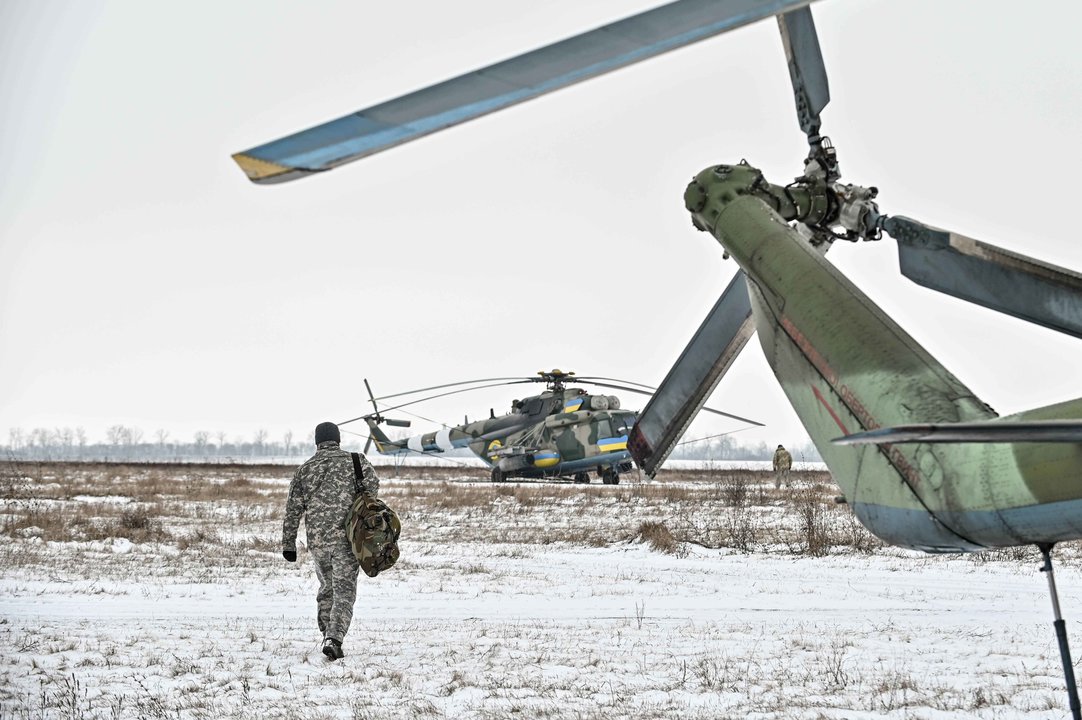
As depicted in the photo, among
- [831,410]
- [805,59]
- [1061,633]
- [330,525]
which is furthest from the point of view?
[330,525]

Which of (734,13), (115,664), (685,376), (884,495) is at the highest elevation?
(734,13)

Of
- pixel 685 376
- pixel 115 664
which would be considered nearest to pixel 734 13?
pixel 685 376

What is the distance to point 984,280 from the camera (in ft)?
12.1

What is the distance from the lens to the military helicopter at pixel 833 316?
7.66 ft

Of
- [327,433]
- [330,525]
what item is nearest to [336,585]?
[330,525]

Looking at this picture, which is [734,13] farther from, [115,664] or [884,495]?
[115,664]

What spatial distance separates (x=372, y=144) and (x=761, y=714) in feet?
12.5

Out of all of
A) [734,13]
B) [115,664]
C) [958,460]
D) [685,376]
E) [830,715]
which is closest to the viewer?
[734,13]

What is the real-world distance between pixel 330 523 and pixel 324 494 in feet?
0.68

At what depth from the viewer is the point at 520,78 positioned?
2336mm

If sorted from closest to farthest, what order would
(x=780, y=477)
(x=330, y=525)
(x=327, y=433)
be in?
(x=330, y=525), (x=327, y=433), (x=780, y=477)

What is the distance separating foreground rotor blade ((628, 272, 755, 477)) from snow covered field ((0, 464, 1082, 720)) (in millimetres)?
1481

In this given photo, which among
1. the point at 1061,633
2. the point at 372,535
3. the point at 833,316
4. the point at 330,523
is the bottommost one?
the point at 1061,633

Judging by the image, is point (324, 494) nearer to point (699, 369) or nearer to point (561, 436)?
point (699, 369)
